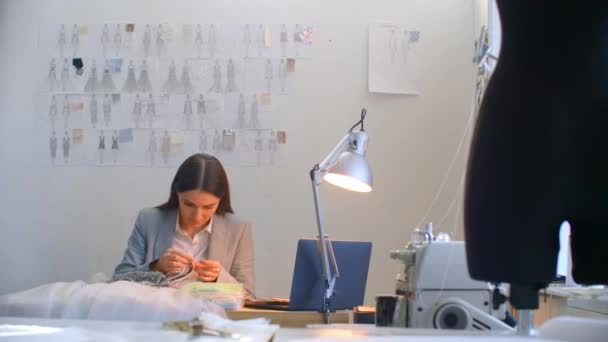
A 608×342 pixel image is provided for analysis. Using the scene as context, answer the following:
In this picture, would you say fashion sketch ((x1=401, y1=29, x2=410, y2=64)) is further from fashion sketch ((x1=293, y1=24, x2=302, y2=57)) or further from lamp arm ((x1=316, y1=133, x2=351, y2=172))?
lamp arm ((x1=316, y1=133, x2=351, y2=172))

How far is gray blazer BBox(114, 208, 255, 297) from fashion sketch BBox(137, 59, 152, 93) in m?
0.74

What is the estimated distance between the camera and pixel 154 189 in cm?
285

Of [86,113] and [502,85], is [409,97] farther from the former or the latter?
[502,85]

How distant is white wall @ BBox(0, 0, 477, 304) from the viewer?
2.77 metres

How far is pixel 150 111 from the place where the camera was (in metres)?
2.88

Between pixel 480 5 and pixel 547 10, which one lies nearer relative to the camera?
pixel 547 10

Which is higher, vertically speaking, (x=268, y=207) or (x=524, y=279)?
(x=524, y=279)

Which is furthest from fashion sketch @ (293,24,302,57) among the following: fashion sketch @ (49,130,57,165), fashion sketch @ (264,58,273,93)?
fashion sketch @ (49,130,57,165)

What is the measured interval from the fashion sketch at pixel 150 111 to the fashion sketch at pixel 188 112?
0.15 metres

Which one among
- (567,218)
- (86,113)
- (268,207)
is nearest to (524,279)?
(567,218)

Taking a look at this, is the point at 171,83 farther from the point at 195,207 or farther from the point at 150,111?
the point at 195,207

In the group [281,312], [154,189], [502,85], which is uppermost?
[502,85]

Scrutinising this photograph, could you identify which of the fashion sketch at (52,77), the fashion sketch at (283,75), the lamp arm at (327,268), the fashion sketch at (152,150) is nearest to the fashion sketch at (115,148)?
the fashion sketch at (152,150)

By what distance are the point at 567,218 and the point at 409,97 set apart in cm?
225
